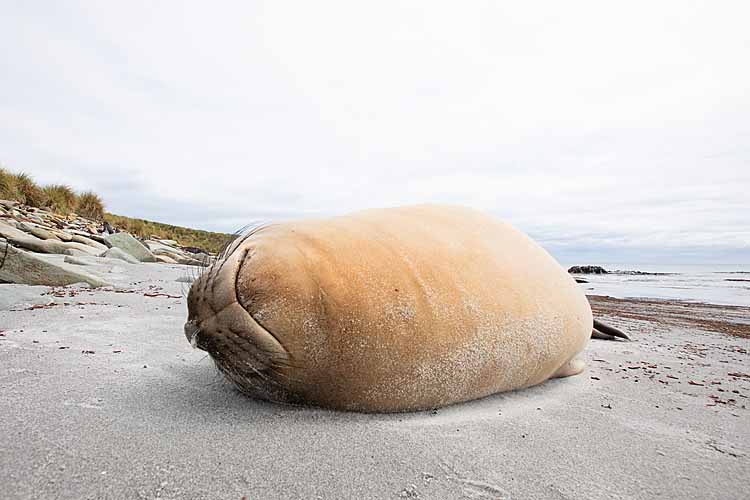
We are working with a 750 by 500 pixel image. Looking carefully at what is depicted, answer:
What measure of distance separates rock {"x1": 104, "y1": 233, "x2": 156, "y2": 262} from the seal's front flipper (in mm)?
10431

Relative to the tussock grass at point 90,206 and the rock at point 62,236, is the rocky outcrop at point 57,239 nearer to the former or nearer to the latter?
the rock at point 62,236

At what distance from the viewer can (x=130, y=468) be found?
1.47 meters

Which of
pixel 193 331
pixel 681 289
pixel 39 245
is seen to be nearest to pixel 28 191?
pixel 39 245

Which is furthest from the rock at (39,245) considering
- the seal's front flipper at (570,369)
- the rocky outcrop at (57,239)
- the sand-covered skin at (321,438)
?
the seal's front flipper at (570,369)

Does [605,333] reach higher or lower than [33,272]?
lower

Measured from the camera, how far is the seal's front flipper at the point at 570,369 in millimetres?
2896

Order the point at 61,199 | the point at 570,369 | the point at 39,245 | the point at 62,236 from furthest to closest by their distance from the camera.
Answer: the point at 61,199
the point at 62,236
the point at 39,245
the point at 570,369

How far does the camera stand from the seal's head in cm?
179

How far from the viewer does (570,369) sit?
2.96 metres

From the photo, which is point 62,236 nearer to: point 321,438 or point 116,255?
point 116,255

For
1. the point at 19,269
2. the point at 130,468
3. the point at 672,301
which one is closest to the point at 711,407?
the point at 130,468

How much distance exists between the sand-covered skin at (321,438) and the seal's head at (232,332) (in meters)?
0.21

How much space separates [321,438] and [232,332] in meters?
0.54

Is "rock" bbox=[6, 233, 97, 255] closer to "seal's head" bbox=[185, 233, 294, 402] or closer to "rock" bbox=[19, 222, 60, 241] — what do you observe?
"rock" bbox=[19, 222, 60, 241]
